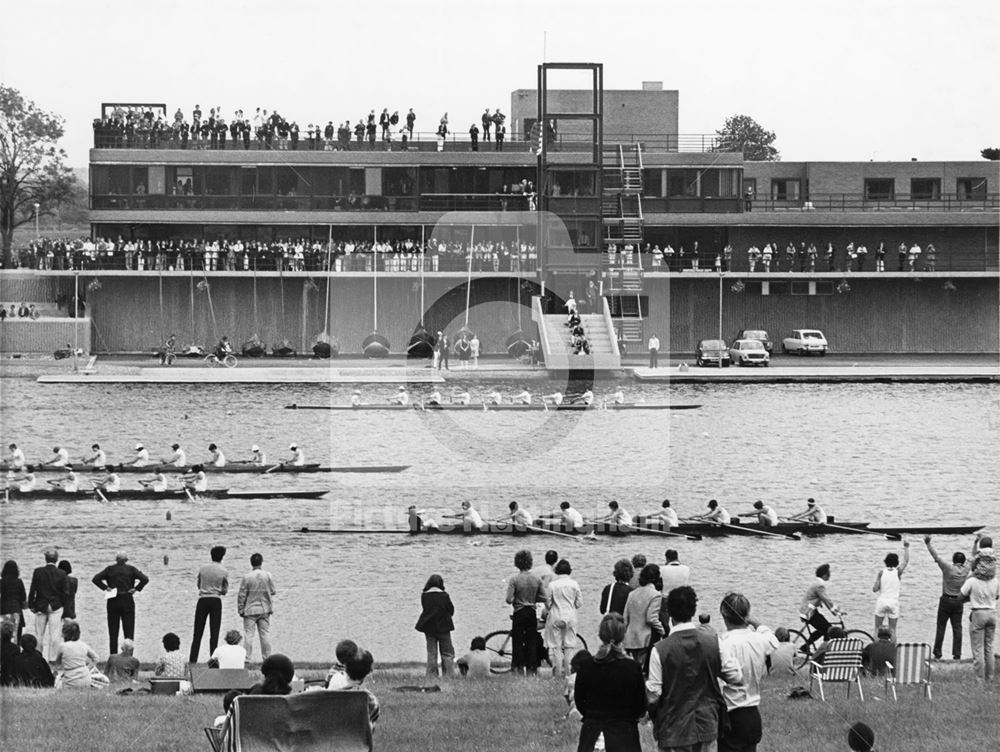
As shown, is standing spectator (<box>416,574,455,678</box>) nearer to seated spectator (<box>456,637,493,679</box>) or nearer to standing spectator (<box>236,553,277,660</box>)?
seated spectator (<box>456,637,493,679</box>)

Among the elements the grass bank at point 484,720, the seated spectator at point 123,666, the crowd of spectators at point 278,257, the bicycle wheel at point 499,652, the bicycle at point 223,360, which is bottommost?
the bicycle wheel at point 499,652

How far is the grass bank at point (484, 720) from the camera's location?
43.0ft

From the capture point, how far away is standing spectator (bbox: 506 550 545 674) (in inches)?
681

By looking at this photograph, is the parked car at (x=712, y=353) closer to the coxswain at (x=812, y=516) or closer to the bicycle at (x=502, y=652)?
the coxswain at (x=812, y=516)

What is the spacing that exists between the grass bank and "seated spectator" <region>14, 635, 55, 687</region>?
0.65m

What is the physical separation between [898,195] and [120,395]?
36.5 meters

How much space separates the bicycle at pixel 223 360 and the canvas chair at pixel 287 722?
50920 mm

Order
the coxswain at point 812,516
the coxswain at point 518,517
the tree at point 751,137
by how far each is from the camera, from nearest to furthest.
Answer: the coxswain at point 518,517, the coxswain at point 812,516, the tree at point 751,137

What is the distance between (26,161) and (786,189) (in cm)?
3739

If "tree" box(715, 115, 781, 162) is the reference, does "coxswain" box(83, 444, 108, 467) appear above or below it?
below

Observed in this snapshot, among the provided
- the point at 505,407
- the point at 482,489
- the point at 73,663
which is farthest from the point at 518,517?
the point at 505,407

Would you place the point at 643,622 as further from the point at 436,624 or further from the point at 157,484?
the point at 157,484

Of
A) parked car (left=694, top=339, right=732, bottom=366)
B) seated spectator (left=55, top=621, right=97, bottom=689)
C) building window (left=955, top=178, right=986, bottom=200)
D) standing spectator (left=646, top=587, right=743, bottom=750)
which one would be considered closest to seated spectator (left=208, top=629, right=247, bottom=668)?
seated spectator (left=55, top=621, right=97, bottom=689)

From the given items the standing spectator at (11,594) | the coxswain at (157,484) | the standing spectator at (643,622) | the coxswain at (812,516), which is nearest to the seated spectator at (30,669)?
the standing spectator at (11,594)
